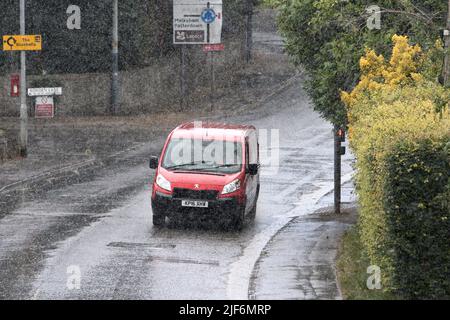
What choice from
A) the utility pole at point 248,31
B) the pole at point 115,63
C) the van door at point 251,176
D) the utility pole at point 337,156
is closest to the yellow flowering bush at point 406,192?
the van door at point 251,176

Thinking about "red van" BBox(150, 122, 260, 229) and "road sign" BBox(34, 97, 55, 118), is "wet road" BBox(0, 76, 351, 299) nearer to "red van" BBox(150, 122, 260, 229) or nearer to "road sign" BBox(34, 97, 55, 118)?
"red van" BBox(150, 122, 260, 229)

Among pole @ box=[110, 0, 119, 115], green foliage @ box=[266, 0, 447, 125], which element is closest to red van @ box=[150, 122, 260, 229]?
green foliage @ box=[266, 0, 447, 125]

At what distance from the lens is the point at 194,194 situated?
72.1 feet

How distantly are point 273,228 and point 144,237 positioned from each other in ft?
10.1

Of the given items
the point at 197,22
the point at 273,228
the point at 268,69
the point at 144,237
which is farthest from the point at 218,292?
the point at 268,69

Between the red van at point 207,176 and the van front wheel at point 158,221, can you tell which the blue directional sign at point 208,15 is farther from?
the van front wheel at point 158,221

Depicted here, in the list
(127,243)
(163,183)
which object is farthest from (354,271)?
(163,183)

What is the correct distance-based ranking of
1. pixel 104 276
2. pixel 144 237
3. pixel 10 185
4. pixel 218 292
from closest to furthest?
pixel 218 292
pixel 104 276
pixel 144 237
pixel 10 185

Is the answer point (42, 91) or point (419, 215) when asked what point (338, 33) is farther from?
point (42, 91)

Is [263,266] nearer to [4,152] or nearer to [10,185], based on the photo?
[10,185]

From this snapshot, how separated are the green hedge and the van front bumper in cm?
744

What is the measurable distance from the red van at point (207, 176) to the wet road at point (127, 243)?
16.4 inches

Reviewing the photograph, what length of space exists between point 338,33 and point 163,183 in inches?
208

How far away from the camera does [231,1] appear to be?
56.3m
